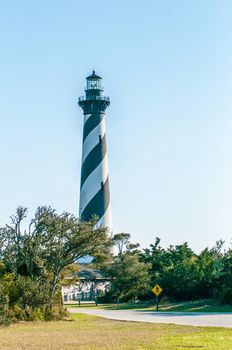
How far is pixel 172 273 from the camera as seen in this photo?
5528 cm

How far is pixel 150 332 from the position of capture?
23719 mm

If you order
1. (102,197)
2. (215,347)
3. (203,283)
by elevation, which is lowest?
(215,347)

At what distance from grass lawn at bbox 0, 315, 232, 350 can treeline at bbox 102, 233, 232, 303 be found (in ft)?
74.3

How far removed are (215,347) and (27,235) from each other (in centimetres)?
2058

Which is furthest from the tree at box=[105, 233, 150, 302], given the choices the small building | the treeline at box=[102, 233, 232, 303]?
the small building

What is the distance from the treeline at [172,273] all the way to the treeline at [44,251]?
46.1 feet

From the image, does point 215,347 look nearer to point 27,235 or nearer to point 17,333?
point 17,333

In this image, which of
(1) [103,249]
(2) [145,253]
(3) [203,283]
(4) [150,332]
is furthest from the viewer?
(2) [145,253]

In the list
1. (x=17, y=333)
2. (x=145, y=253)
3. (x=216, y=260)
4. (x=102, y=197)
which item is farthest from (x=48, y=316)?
(x=145, y=253)

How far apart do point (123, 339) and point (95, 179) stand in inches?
1775

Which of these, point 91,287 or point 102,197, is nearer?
point 102,197

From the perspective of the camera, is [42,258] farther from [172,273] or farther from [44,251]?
[172,273]

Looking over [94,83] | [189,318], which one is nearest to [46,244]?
[189,318]

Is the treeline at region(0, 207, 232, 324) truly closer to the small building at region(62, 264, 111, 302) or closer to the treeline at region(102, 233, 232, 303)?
the treeline at region(102, 233, 232, 303)
